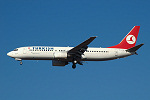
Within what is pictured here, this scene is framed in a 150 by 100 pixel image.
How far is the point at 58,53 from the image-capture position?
5844cm

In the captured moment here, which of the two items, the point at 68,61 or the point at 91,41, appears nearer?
the point at 91,41

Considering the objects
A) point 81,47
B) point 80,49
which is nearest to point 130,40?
point 80,49

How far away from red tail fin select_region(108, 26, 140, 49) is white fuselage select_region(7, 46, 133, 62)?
87.0 inches

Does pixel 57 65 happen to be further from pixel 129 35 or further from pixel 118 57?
pixel 129 35

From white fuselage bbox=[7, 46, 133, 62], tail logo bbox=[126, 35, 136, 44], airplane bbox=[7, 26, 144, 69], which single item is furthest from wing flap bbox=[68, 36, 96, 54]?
tail logo bbox=[126, 35, 136, 44]

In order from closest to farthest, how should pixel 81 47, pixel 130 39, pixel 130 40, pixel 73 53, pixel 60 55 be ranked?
pixel 81 47
pixel 60 55
pixel 73 53
pixel 130 40
pixel 130 39

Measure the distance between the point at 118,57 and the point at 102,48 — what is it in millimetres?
3616

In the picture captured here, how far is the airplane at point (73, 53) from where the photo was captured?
58.5 metres

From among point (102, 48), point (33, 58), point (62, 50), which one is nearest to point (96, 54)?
point (102, 48)

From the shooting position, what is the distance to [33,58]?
2327 inches

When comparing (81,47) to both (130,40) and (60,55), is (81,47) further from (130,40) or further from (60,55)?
(130,40)

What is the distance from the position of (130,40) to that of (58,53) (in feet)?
52.3

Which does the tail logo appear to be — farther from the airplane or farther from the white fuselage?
the white fuselage

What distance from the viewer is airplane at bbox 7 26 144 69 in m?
58.5
